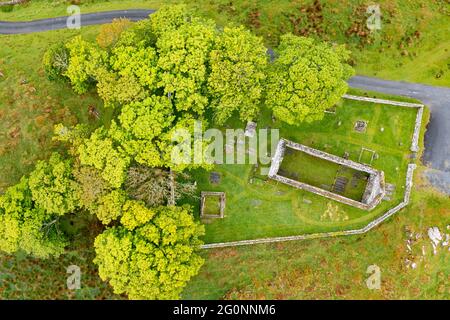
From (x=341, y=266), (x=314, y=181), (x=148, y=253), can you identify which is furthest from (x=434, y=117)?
→ (x=148, y=253)

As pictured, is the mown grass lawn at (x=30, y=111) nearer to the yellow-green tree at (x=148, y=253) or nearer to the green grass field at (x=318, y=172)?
the yellow-green tree at (x=148, y=253)

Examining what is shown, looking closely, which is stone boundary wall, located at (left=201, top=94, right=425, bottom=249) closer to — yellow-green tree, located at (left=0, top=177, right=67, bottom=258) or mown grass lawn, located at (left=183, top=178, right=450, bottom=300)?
mown grass lawn, located at (left=183, top=178, right=450, bottom=300)

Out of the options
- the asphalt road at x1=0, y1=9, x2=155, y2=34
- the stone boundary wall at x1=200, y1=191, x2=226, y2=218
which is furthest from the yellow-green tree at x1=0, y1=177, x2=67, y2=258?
the asphalt road at x1=0, y1=9, x2=155, y2=34

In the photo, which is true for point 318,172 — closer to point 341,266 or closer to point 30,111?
point 341,266
